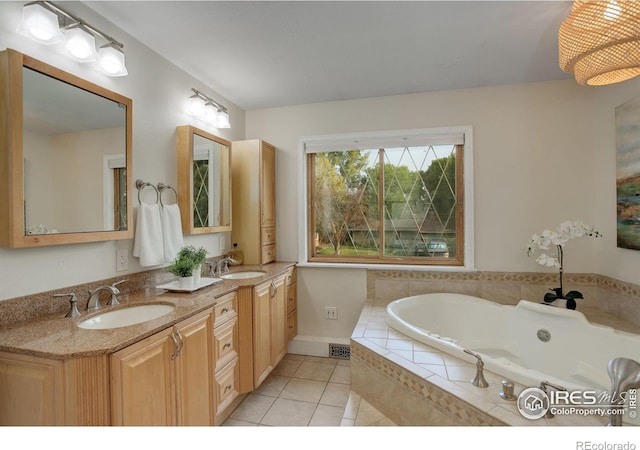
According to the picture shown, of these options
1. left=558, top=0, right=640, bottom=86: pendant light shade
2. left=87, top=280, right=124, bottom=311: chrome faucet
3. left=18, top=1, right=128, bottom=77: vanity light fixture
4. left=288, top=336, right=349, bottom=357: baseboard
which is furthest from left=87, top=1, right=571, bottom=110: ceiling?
left=288, top=336, right=349, bottom=357: baseboard

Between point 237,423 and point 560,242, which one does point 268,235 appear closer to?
point 237,423

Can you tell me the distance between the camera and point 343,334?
9.55ft

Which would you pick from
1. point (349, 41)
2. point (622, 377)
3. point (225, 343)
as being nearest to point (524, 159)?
point (349, 41)

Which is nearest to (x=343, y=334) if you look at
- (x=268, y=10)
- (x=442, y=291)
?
(x=442, y=291)

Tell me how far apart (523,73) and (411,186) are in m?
1.19

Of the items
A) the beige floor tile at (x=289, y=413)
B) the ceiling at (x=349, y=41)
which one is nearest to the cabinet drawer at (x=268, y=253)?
the beige floor tile at (x=289, y=413)

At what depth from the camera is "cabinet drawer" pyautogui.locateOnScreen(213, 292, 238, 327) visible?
1.83 m

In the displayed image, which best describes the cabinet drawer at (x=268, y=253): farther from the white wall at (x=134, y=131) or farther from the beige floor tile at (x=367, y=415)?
the beige floor tile at (x=367, y=415)

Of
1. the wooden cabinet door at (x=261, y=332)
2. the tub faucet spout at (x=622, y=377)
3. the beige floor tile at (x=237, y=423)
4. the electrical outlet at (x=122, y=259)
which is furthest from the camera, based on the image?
the wooden cabinet door at (x=261, y=332)

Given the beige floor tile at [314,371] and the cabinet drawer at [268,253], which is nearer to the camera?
the beige floor tile at [314,371]

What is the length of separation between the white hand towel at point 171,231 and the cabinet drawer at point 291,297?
1.10 metres

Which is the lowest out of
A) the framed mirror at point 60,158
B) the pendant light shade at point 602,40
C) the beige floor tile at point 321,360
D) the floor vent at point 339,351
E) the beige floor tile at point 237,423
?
the beige floor tile at point 321,360

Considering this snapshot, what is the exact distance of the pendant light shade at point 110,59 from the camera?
158cm

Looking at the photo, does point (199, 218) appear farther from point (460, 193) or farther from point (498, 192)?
point (498, 192)
